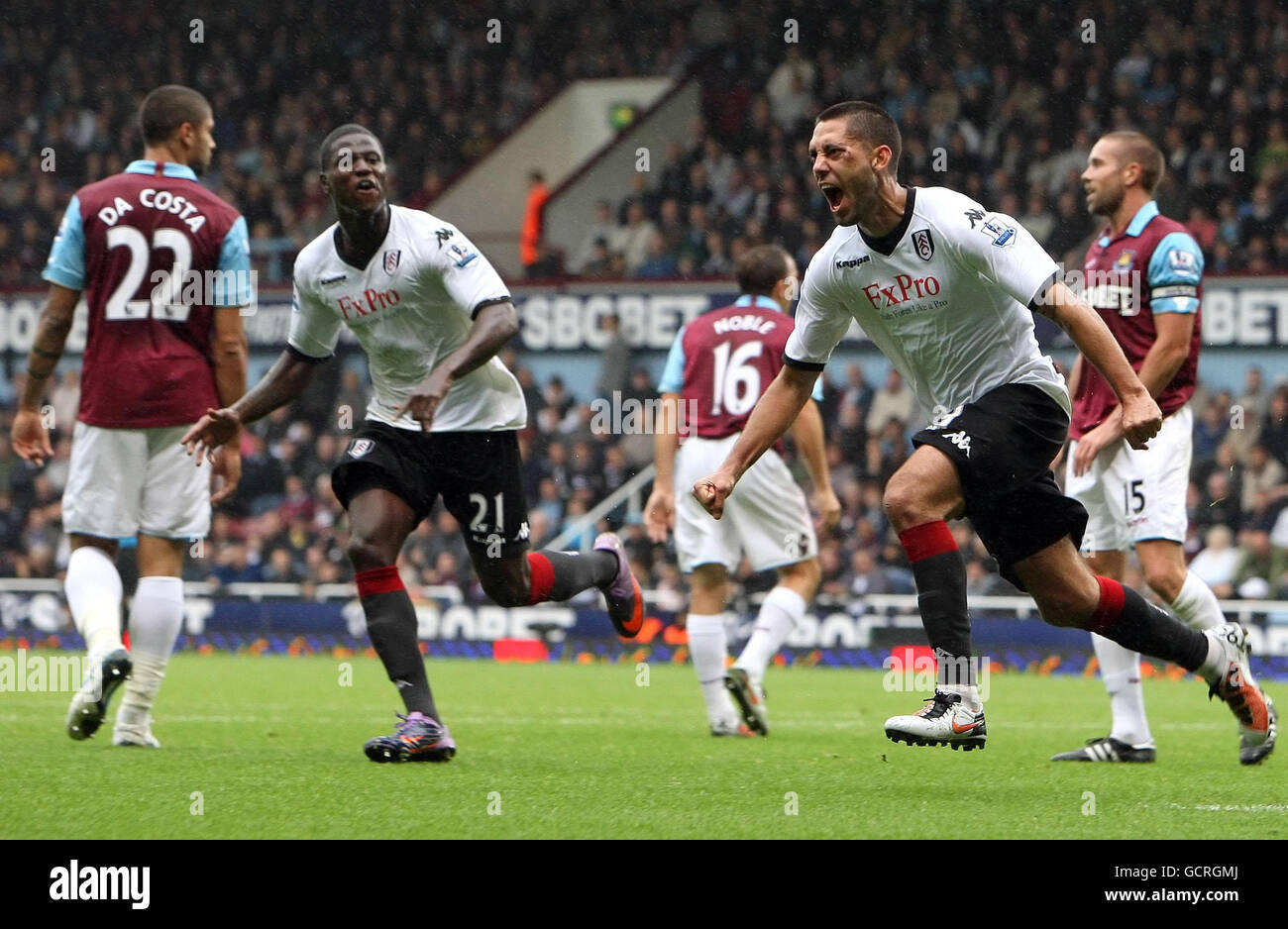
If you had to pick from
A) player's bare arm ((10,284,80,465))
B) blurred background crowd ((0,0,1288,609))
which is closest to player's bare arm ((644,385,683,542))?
player's bare arm ((10,284,80,465))

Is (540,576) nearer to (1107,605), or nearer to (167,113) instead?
(1107,605)

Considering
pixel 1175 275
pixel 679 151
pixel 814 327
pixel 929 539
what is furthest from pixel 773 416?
pixel 679 151

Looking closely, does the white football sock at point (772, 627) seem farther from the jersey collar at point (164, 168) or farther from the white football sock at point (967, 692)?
the jersey collar at point (164, 168)

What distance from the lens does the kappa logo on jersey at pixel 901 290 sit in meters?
5.48

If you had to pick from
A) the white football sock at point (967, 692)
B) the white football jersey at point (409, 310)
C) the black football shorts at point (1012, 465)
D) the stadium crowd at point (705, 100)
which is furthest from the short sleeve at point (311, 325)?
the stadium crowd at point (705, 100)

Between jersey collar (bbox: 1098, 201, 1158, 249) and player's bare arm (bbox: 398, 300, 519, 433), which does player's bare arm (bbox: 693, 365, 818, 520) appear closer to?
player's bare arm (bbox: 398, 300, 519, 433)

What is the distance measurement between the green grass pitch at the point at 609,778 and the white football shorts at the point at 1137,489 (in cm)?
89

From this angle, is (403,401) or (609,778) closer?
(609,778)

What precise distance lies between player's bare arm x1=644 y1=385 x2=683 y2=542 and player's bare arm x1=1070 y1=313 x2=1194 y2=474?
2.10 metres

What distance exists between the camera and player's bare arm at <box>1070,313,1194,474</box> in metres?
6.84

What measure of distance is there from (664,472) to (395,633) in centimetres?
246

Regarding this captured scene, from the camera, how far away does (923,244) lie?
17.8 ft
